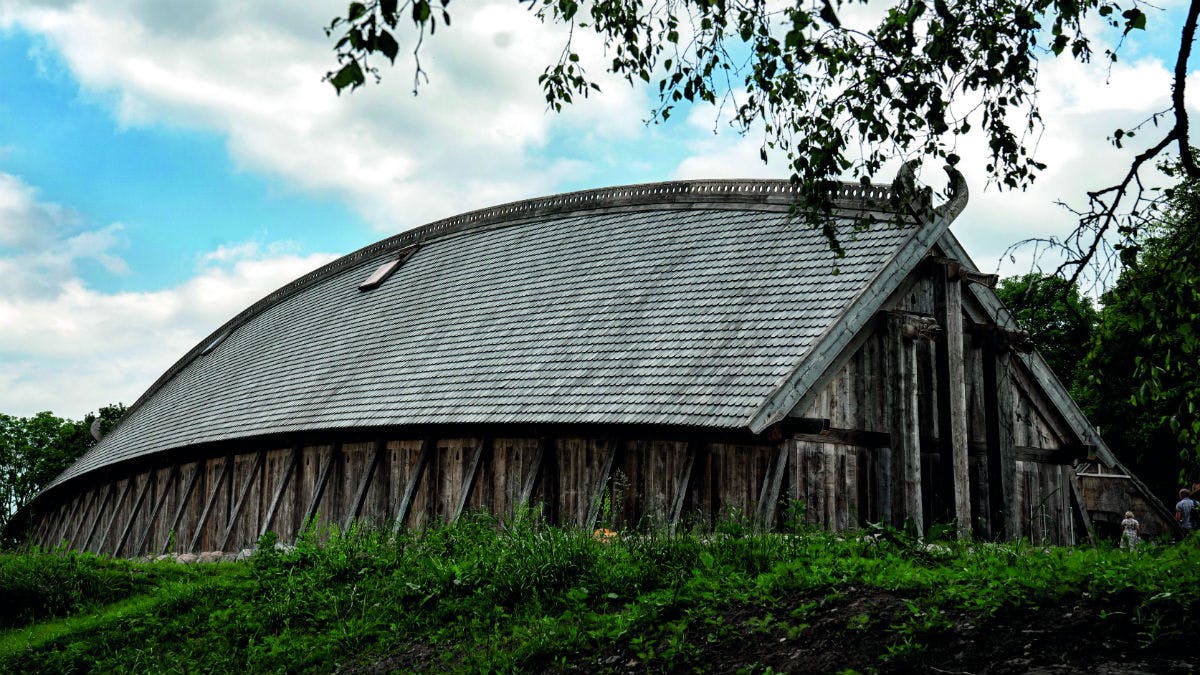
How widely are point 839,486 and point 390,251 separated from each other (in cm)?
1721

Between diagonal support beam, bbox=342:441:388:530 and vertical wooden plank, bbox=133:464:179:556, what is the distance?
7.80 metres

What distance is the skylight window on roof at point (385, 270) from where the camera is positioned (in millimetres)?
26425

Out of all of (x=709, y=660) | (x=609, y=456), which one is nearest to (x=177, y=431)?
(x=609, y=456)

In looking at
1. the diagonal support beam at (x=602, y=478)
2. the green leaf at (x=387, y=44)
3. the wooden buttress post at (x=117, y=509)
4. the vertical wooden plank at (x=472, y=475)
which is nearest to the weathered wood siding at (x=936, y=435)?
the diagonal support beam at (x=602, y=478)

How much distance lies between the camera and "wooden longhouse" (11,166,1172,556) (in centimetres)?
1438

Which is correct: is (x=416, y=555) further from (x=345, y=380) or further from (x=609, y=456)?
(x=345, y=380)

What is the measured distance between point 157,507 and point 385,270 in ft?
24.3

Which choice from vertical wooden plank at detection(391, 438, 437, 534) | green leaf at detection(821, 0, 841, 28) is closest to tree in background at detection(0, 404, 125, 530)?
vertical wooden plank at detection(391, 438, 437, 534)

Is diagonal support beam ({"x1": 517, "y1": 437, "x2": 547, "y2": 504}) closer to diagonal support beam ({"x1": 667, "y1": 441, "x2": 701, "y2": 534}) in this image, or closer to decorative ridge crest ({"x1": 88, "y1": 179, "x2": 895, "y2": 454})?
diagonal support beam ({"x1": 667, "y1": 441, "x2": 701, "y2": 534})

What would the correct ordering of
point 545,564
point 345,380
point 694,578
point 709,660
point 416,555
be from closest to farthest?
point 709,660, point 694,578, point 545,564, point 416,555, point 345,380

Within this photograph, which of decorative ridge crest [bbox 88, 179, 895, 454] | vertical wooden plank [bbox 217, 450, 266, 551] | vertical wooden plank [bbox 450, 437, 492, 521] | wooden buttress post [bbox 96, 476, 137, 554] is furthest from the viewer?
wooden buttress post [bbox 96, 476, 137, 554]

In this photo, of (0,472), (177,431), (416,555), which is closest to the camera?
(416,555)

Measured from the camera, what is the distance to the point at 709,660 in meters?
7.20

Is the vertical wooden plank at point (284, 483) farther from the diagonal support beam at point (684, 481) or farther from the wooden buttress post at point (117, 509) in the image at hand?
the diagonal support beam at point (684, 481)
